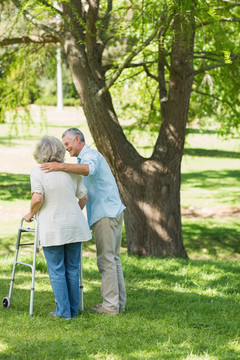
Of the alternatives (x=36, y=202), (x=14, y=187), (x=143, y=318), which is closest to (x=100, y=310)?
(x=143, y=318)

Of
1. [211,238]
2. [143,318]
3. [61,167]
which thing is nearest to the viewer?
[61,167]

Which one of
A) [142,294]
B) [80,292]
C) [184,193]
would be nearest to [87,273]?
[142,294]

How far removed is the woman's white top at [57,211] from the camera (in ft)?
16.3

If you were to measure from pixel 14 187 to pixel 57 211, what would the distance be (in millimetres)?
16038

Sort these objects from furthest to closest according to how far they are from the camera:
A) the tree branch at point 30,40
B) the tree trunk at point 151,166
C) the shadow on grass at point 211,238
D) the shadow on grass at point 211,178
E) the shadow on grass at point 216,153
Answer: the shadow on grass at point 216,153
the shadow on grass at point 211,178
the shadow on grass at point 211,238
the tree branch at point 30,40
the tree trunk at point 151,166

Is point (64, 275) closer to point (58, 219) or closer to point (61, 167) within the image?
point (58, 219)

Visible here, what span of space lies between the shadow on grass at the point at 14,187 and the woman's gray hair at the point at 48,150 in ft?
43.4

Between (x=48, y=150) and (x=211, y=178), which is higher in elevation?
(x=48, y=150)

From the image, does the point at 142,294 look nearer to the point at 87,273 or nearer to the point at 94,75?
the point at 87,273

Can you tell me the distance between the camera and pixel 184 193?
2003 centimetres

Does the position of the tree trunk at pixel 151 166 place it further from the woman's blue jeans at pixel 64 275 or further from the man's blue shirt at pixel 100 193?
the woman's blue jeans at pixel 64 275

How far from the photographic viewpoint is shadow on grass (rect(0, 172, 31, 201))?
18.5m

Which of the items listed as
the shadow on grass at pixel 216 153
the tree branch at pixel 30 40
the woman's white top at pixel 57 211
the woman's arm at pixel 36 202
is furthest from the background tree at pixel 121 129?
the shadow on grass at pixel 216 153

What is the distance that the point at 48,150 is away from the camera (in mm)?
5004
